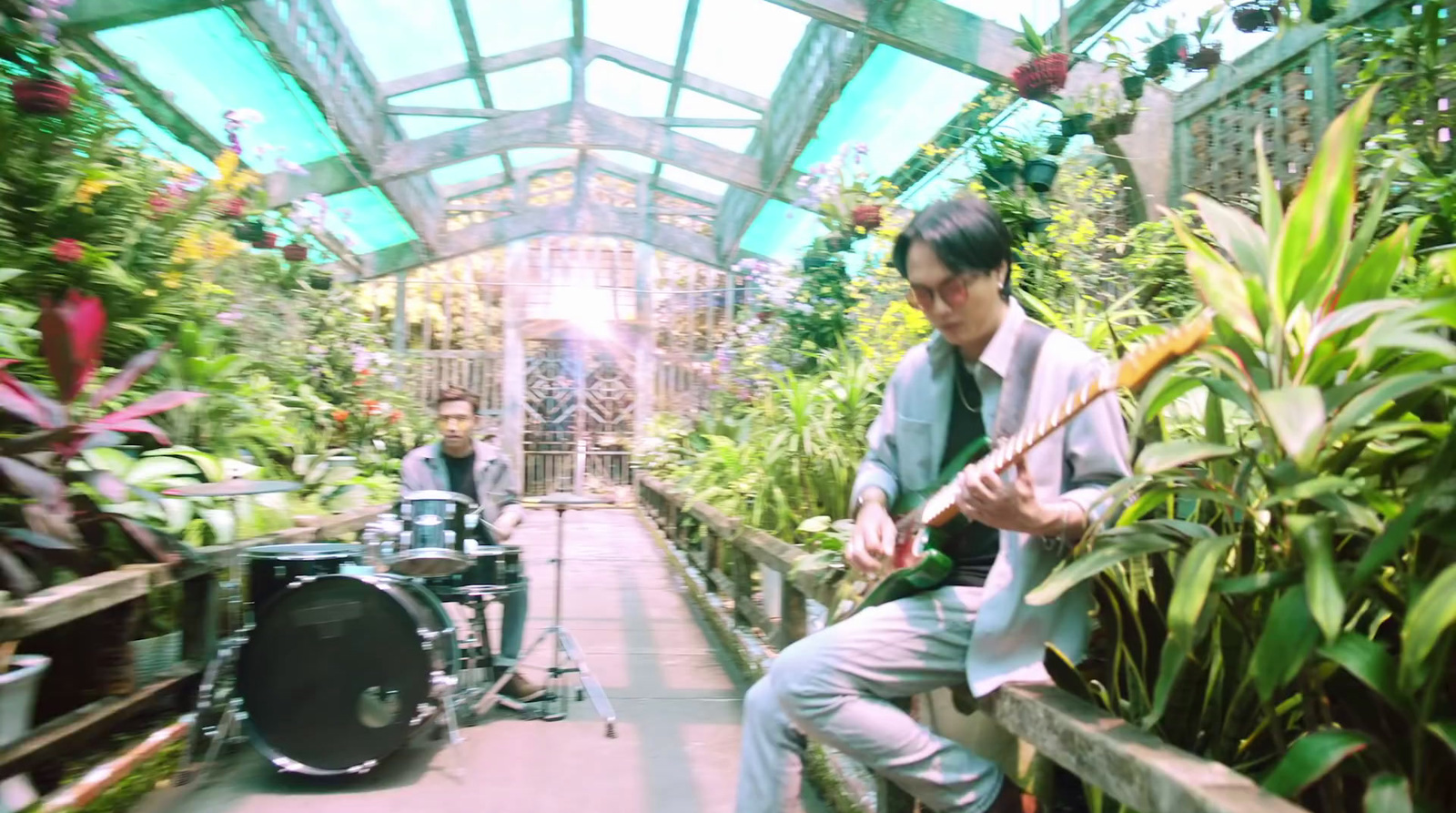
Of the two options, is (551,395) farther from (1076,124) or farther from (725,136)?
(1076,124)

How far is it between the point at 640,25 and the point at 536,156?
3.93 meters

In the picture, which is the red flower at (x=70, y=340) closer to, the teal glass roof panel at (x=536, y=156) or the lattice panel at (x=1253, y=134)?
the lattice panel at (x=1253, y=134)

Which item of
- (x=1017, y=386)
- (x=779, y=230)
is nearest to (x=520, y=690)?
(x=1017, y=386)

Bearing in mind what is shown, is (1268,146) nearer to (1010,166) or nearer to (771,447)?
(1010,166)

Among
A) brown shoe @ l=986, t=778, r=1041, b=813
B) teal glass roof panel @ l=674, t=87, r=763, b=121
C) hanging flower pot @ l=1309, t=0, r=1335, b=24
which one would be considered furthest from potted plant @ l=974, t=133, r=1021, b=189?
teal glass roof panel @ l=674, t=87, r=763, b=121

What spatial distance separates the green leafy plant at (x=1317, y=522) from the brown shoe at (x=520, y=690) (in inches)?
107

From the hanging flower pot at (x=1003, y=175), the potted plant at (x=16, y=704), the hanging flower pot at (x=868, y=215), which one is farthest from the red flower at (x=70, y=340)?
the hanging flower pot at (x=868, y=215)

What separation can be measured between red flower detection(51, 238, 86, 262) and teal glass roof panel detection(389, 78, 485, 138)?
4.98 meters

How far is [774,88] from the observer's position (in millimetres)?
7637

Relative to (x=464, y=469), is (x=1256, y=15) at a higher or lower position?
higher

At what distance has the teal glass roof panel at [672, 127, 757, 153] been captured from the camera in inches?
337

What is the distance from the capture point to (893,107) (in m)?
6.43

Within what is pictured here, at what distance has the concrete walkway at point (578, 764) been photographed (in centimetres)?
270

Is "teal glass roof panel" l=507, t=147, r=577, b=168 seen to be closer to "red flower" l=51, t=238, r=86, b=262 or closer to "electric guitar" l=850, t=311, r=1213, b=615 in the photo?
"red flower" l=51, t=238, r=86, b=262
